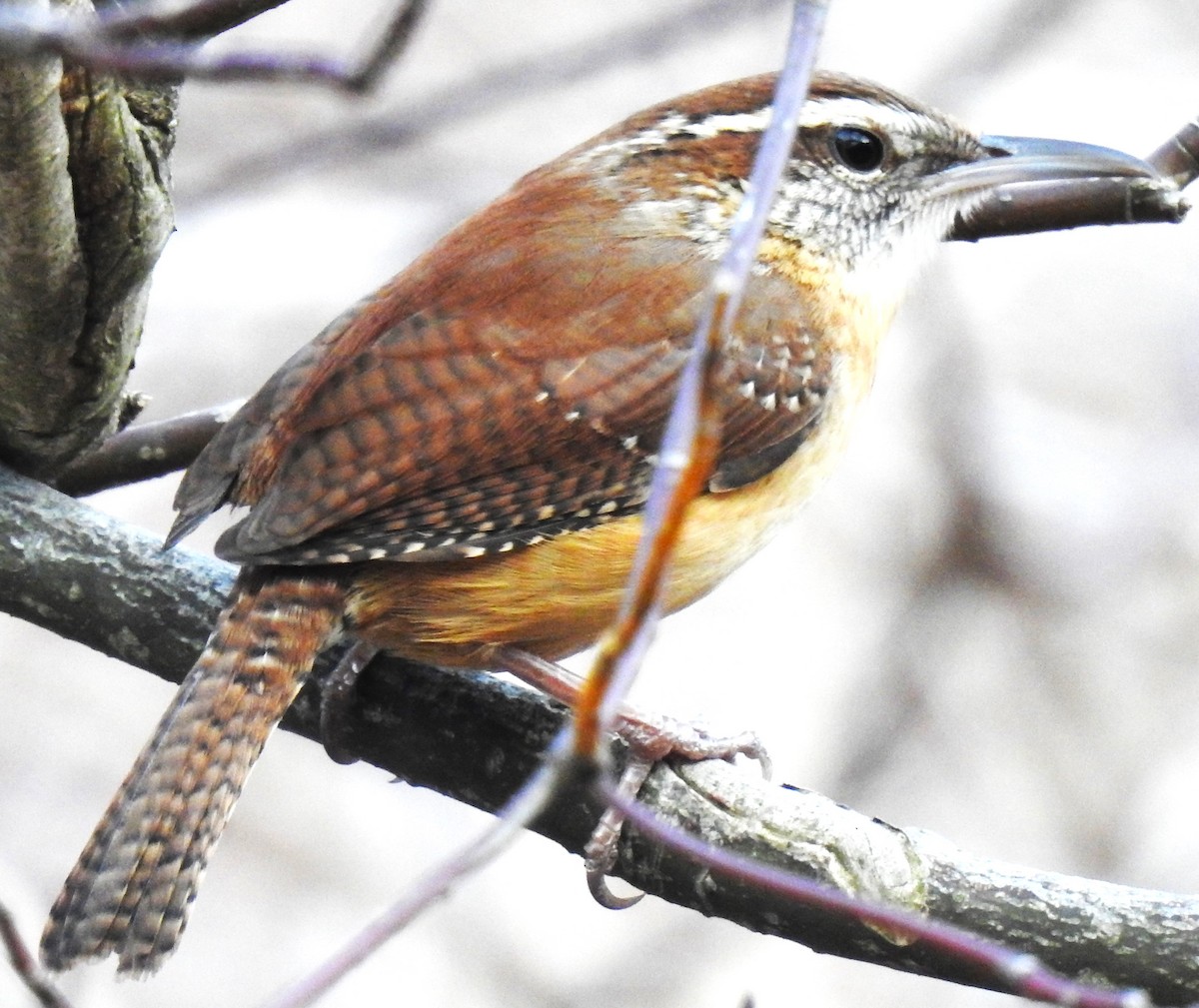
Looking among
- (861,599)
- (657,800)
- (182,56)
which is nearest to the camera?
(182,56)

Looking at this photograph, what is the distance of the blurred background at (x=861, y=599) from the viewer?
591 centimetres

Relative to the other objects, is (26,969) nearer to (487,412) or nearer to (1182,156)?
(487,412)

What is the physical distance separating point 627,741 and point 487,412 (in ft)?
2.10

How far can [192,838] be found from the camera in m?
2.86

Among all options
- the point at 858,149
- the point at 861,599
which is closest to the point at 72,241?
the point at 858,149

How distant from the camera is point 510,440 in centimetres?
321

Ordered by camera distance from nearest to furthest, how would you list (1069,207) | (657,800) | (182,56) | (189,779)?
(182,56) < (189,779) < (657,800) < (1069,207)

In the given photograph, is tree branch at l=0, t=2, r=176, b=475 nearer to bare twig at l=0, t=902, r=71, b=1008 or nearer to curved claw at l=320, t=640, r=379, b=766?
curved claw at l=320, t=640, r=379, b=766

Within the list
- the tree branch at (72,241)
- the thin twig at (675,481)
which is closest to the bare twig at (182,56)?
the thin twig at (675,481)

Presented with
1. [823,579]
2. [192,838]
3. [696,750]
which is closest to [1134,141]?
[823,579]

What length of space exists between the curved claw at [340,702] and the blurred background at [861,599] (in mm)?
2443

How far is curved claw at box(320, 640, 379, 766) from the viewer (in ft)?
10.8

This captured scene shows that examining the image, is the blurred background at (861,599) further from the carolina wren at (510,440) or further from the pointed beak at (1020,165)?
the carolina wren at (510,440)

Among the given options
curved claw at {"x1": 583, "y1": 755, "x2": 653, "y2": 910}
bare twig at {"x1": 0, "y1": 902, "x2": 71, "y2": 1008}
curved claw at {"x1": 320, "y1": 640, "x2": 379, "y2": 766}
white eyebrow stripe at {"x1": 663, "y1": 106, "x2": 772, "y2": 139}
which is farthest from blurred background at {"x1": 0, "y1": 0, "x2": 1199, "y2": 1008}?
bare twig at {"x1": 0, "y1": 902, "x2": 71, "y2": 1008}
